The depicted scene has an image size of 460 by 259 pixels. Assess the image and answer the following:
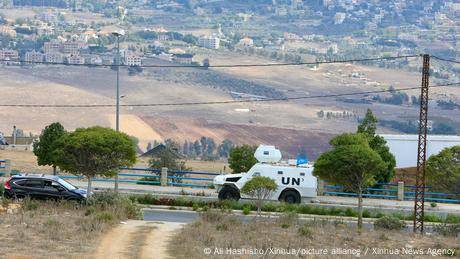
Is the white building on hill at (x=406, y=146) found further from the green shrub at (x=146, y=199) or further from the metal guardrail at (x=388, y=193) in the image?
the green shrub at (x=146, y=199)

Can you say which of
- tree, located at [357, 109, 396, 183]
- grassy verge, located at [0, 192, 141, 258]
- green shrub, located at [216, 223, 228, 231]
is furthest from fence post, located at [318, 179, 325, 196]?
green shrub, located at [216, 223, 228, 231]

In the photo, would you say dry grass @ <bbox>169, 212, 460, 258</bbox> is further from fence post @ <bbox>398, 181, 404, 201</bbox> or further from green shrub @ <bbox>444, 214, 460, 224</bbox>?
fence post @ <bbox>398, 181, 404, 201</bbox>

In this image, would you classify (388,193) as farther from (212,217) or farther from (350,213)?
(212,217)

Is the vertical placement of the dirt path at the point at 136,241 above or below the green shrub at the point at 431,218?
above

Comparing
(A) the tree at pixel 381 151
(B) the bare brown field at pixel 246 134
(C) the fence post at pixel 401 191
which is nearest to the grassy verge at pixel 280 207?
(C) the fence post at pixel 401 191

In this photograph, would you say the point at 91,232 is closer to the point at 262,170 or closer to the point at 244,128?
the point at 262,170

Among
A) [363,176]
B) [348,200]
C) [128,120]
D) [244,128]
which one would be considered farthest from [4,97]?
[363,176]

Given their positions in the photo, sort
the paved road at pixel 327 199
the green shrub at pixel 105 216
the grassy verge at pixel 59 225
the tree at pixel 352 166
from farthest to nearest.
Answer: the paved road at pixel 327 199
the tree at pixel 352 166
the green shrub at pixel 105 216
the grassy verge at pixel 59 225

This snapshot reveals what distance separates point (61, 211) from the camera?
31719 millimetres

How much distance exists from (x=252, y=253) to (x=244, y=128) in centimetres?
14045

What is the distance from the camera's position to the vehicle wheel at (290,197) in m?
43.9

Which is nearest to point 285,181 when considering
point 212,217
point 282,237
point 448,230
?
point 448,230

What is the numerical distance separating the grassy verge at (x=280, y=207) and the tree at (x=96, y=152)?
2061mm

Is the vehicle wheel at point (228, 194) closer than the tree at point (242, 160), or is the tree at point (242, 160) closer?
the vehicle wheel at point (228, 194)
